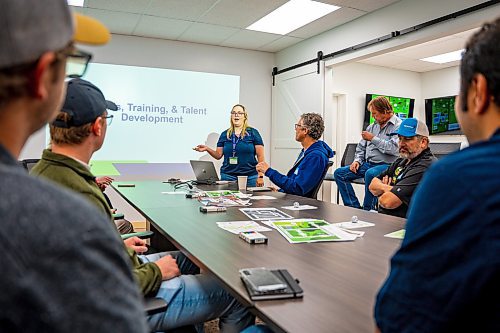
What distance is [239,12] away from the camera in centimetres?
448

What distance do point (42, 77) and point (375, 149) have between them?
168 inches

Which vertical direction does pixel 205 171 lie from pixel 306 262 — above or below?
above

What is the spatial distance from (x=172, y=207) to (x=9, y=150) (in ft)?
6.32

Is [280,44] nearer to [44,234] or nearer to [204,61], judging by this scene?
[204,61]

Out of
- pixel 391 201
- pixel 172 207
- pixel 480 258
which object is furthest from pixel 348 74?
pixel 480 258

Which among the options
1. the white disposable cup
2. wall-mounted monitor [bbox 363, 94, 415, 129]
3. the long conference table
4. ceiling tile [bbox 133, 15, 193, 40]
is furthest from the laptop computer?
wall-mounted monitor [bbox 363, 94, 415, 129]

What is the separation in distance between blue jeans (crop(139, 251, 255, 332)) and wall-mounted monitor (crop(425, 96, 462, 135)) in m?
6.43

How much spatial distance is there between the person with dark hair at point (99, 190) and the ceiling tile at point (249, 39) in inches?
164

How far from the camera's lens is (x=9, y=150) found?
484mm

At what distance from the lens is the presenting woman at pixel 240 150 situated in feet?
12.9

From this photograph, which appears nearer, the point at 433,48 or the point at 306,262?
the point at 306,262

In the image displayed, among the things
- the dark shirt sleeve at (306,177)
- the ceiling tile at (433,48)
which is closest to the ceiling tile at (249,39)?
the ceiling tile at (433,48)

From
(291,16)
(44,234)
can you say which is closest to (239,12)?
(291,16)

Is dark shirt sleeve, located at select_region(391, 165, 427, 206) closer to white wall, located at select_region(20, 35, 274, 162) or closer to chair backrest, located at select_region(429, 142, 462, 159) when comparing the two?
chair backrest, located at select_region(429, 142, 462, 159)
